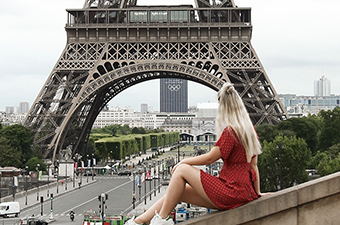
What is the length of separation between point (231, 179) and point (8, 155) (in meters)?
58.7

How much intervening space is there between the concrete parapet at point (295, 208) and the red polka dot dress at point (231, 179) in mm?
133

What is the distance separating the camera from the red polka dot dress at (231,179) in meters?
8.00

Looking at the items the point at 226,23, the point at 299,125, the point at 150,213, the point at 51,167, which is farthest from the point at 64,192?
the point at 150,213

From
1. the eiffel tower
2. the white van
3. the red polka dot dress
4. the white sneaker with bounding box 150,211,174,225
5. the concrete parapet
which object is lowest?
the white van

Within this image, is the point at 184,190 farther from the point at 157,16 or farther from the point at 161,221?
the point at 157,16

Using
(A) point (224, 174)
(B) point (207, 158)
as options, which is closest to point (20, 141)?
(B) point (207, 158)

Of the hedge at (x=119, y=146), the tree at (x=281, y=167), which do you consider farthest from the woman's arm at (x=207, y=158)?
the hedge at (x=119, y=146)

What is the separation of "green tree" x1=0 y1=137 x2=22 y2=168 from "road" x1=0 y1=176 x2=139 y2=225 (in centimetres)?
803

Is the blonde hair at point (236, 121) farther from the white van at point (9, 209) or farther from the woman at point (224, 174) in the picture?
the white van at point (9, 209)

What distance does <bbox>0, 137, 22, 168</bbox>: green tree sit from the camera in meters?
63.4

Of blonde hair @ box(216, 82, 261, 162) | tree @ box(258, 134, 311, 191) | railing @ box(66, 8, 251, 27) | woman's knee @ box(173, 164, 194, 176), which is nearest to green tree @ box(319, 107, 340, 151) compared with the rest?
railing @ box(66, 8, 251, 27)

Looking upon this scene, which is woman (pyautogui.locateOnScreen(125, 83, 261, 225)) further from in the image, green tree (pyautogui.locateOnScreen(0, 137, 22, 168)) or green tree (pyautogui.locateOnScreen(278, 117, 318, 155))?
green tree (pyautogui.locateOnScreen(278, 117, 318, 155))

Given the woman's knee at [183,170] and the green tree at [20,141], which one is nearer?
the woman's knee at [183,170]

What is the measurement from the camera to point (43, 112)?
5725 cm
